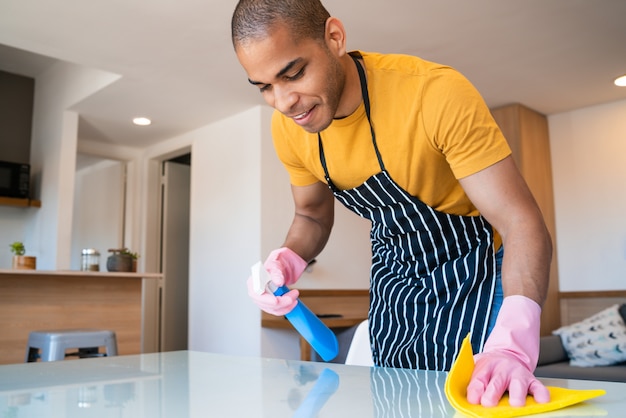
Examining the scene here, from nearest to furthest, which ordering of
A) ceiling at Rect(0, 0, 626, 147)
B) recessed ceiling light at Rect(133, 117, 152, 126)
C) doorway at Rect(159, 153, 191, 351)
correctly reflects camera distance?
ceiling at Rect(0, 0, 626, 147) → recessed ceiling light at Rect(133, 117, 152, 126) → doorway at Rect(159, 153, 191, 351)

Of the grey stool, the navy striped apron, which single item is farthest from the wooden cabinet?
the navy striped apron

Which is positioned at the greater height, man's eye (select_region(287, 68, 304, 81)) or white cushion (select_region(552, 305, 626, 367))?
man's eye (select_region(287, 68, 304, 81))

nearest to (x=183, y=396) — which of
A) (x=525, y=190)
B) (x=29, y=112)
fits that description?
(x=525, y=190)

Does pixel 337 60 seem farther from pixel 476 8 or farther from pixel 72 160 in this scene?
pixel 72 160

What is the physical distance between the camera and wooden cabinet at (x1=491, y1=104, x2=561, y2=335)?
4801 mm

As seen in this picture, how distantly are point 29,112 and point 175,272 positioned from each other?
209 centimetres

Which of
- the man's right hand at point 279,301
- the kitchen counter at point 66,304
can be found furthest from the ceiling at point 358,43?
the man's right hand at point 279,301

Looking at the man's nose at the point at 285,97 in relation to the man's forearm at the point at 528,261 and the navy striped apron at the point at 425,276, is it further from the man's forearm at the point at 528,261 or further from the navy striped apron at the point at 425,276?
the man's forearm at the point at 528,261

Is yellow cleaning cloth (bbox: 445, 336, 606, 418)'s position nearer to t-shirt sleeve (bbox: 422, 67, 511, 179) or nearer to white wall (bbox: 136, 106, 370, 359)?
t-shirt sleeve (bbox: 422, 67, 511, 179)

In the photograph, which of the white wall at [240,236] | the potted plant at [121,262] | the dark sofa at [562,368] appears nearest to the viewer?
the dark sofa at [562,368]

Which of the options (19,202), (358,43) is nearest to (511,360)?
(358,43)

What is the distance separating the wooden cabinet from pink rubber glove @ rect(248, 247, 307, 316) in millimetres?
3754

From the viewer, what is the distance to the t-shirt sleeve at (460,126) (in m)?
1.08

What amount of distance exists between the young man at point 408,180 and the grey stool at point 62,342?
2.28m
